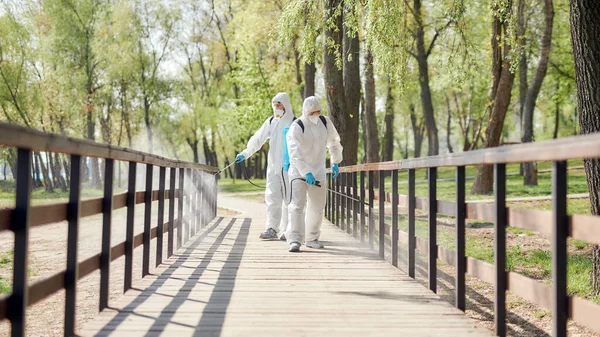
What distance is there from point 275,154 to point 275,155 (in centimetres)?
1

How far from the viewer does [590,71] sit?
224 inches

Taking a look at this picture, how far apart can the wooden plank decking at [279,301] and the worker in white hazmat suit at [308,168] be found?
0.53 m

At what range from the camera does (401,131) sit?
56062mm

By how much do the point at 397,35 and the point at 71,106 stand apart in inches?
1024

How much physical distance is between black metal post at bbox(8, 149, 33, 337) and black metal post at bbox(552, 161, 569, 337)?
7.58 feet

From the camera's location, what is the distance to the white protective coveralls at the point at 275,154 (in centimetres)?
823

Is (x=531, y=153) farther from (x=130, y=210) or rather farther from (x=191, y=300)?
(x=130, y=210)

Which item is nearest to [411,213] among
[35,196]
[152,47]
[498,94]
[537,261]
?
[537,261]

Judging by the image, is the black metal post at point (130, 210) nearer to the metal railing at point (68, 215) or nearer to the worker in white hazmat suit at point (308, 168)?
the metal railing at point (68, 215)

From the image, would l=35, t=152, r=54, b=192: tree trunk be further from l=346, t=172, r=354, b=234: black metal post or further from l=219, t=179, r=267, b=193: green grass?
l=346, t=172, r=354, b=234: black metal post

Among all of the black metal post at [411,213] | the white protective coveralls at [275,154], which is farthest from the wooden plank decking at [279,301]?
the white protective coveralls at [275,154]

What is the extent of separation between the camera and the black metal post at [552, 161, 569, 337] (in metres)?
2.71

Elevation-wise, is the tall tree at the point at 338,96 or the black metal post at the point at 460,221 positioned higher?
the tall tree at the point at 338,96

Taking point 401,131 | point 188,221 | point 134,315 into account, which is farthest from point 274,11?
point 401,131
